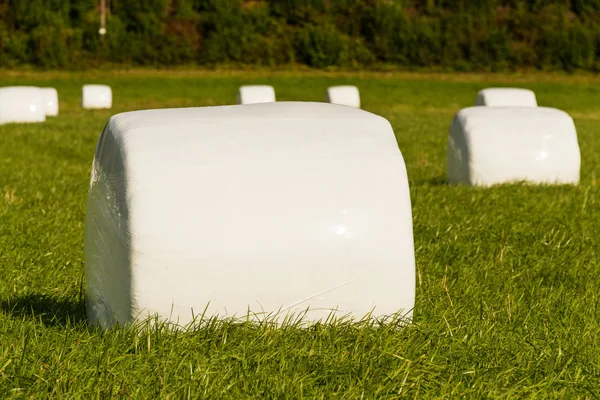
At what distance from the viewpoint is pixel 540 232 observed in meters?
6.46

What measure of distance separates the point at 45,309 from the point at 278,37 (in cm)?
4869

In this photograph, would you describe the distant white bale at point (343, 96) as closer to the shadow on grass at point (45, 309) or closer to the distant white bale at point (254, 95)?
the distant white bale at point (254, 95)

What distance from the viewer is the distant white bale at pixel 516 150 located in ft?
31.6

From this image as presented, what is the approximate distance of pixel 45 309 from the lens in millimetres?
4199

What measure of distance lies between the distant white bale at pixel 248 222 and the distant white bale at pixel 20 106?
18.6 meters

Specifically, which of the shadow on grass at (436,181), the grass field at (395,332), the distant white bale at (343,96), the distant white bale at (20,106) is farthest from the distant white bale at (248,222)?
the distant white bale at (343,96)

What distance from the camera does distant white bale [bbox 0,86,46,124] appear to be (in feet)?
70.4

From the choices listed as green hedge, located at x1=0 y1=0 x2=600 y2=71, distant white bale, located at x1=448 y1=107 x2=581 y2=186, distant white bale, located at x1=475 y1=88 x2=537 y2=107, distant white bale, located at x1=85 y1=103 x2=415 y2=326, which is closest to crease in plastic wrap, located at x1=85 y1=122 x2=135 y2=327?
distant white bale, located at x1=85 y1=103 x2=415 y2=326

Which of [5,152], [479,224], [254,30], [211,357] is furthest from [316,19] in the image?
[211,357]

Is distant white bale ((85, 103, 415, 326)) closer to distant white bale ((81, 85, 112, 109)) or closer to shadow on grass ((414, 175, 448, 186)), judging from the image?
shadow on grass ((414, 175, 448, 186))

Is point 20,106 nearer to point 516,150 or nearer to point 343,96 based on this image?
point 343,96

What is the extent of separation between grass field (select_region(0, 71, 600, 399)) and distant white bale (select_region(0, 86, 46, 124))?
13733 mm

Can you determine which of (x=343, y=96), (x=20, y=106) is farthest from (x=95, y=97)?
(x=343, y=96)

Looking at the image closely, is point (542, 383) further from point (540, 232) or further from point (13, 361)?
point (540, 232)
